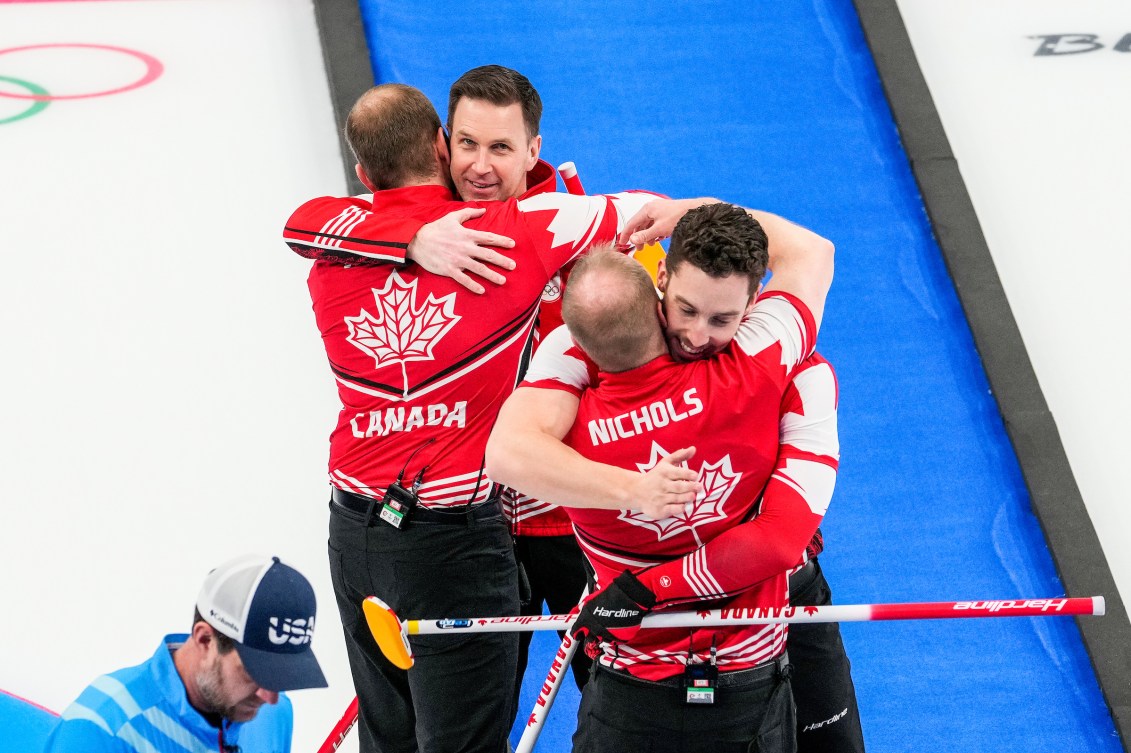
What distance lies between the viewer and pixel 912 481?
4.37 m

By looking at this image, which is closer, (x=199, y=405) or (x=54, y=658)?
(x=54, y=658)

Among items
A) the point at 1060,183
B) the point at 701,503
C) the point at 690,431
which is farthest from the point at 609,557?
the point at 1060,183

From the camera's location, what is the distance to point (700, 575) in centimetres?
241

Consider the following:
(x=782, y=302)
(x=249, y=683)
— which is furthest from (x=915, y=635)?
(x=249, y=683)

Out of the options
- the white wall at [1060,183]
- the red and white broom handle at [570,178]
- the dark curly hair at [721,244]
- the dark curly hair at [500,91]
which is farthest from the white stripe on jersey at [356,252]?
the white wall at [1060,183]

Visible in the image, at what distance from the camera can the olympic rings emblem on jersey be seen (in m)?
5.69

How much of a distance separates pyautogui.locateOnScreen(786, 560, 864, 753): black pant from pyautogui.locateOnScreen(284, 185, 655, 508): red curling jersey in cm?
76

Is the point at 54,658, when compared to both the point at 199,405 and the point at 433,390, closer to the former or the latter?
the point at 199,405

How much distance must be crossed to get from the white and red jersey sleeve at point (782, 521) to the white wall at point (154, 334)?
1.67m

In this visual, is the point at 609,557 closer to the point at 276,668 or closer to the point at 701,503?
the point at 701,503

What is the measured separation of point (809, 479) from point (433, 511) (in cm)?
91

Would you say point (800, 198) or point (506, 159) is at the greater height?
point (506, 159)

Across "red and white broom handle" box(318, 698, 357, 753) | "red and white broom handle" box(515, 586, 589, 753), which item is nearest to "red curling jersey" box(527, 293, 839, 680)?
"red and white broom handle" box(515, 586, 589, 753)

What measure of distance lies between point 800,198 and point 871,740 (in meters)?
2.34
